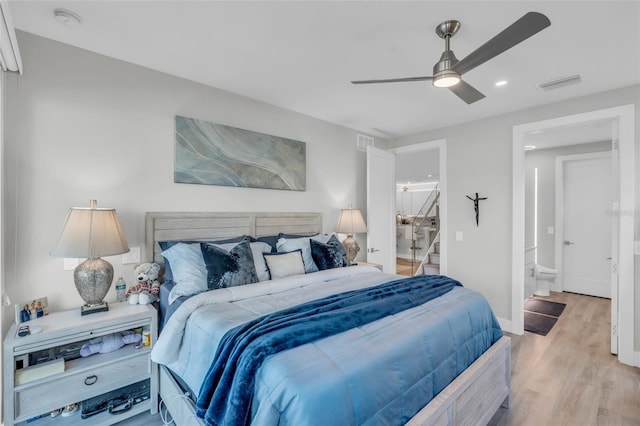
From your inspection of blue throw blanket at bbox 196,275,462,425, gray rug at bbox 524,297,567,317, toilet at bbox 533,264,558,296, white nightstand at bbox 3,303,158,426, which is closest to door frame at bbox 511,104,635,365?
gray rug at bbox 524,297,567,317

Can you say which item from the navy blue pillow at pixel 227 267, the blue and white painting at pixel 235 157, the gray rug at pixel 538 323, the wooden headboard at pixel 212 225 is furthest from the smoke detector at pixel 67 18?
the gray rug at pixel 538 323

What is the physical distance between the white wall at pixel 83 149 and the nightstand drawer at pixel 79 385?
0.60 m

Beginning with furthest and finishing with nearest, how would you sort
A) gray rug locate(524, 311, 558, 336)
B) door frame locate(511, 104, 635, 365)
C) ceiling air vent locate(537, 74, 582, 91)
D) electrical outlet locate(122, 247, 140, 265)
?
gray rug locate(524, 311, 558, 336), door frame locate(511, 104, 635, 365), ceiling air vent locate(537, 74, 582, 91), electrical outlet locate(122, 247, 140, 265)

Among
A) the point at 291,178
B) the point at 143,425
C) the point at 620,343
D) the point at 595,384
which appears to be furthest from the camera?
the point at 291,178

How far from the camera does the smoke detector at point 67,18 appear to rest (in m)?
1.89

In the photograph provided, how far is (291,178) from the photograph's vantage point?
11.7ft

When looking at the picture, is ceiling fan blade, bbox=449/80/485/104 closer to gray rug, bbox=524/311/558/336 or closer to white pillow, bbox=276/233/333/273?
white pillow, bbox=276/233/333/273

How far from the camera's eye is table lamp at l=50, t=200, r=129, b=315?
75.2 inches

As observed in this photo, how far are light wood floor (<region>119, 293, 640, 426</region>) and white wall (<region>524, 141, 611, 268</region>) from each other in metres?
1.74

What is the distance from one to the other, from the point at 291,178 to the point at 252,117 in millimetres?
799

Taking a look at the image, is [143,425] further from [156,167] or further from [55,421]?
[156,167]

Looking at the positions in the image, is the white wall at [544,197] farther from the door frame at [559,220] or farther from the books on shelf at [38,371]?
the books on shelf at [38,371]

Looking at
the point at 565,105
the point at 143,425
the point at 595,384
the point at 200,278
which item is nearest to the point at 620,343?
the point at 595,384

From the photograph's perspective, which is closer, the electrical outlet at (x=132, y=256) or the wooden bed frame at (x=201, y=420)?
the wooden bed frame at (x=201, y=420)
